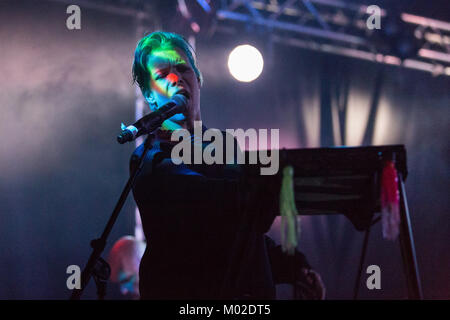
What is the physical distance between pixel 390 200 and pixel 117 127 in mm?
4513

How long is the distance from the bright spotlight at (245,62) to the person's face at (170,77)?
3.60 metres

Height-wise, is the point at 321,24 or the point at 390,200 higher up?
the point at 321,24

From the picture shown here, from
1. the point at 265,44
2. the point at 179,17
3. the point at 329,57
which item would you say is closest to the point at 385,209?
the point at 179,17

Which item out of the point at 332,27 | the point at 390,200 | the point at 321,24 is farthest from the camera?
the point at 332,27

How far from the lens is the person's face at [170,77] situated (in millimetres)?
2295

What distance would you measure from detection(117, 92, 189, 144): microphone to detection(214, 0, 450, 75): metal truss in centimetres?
406

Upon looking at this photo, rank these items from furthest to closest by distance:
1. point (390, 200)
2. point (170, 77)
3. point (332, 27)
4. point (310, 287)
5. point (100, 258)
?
point (332, 27) → point (170, 77) → point (310, 287) → point (100, 258) → point (390, 200)

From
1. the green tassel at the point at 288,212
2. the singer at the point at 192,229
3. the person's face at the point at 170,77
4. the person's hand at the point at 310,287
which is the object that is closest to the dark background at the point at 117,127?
the person's face at the point at 170,77

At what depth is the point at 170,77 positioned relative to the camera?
2.30 m

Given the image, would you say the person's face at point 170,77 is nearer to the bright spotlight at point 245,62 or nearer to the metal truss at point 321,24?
the metal truss at point 321,24

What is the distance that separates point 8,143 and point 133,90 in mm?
1527

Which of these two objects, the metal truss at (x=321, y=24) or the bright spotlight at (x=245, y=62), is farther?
the bright spotlight at (x=245, y=62)

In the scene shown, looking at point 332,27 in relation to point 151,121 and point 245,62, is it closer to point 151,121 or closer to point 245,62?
point 245,62

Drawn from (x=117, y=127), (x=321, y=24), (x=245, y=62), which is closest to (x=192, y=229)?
(x=117, y=127)
